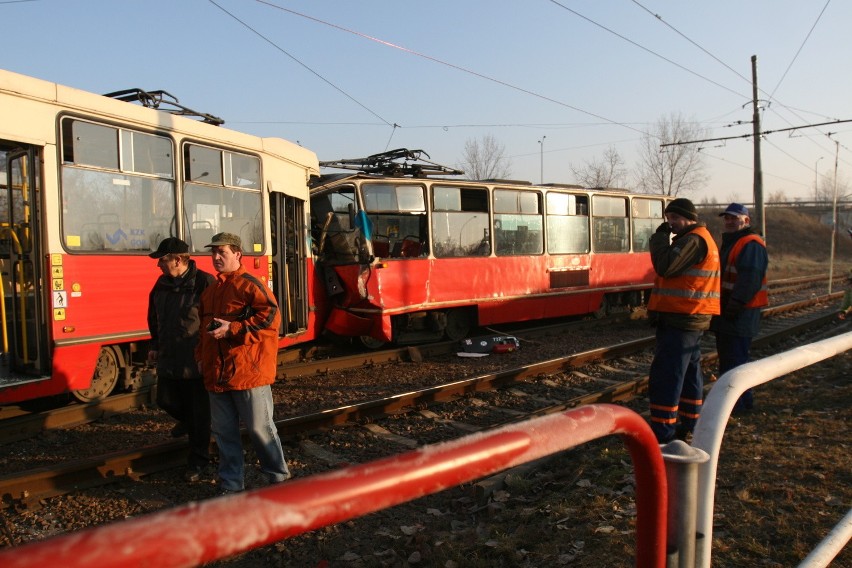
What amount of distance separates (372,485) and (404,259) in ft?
28.6

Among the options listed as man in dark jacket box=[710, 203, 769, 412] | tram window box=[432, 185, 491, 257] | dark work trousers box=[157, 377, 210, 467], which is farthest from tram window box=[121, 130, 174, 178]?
man in dark jacket box=[710, 203, 769, 412]

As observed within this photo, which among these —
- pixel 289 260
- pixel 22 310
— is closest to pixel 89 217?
pixel 22 310

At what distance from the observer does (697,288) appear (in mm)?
4789

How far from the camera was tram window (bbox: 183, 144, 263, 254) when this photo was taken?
23.4ft

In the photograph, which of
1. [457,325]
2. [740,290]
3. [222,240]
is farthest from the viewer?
[457,325]

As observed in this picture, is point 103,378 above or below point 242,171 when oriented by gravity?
below

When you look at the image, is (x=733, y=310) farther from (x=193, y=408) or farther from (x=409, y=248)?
(x=409, y=248)

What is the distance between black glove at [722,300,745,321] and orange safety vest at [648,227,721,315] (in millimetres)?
1312

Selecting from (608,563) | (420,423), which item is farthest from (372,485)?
(420,423)

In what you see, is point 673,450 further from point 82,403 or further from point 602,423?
point 82,403

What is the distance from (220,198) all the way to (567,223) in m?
7.45

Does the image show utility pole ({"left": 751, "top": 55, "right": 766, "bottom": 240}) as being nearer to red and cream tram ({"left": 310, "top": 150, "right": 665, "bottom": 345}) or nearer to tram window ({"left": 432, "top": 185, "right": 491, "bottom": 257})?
red and cream tram ({"left": 310, "top": 150, "right": 665, "bottom": 345})

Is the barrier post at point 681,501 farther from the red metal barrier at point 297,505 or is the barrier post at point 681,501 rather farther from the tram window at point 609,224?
the tram window at point 609,224

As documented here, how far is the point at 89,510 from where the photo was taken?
4.38 meters
